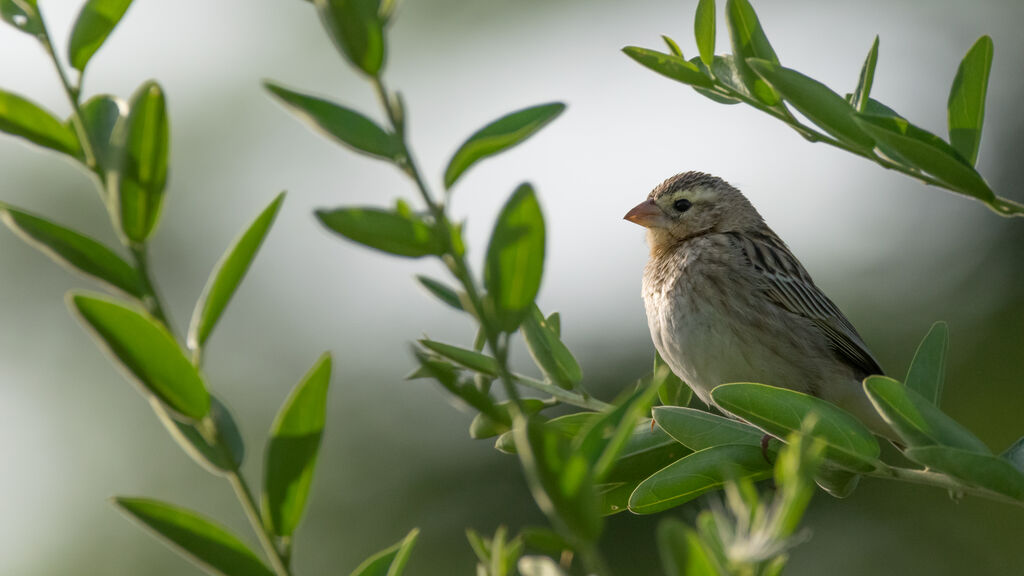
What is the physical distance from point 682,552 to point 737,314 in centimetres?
369

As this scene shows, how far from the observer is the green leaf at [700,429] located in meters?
1.86

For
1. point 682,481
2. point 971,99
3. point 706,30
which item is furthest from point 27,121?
point 971,99

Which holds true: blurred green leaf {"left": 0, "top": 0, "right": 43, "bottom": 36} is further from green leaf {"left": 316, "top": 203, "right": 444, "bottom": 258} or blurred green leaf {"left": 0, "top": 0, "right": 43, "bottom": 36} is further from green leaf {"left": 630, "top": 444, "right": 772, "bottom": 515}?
green leaf {"left": 630, "top": 444, "right": 772, "bottom": 515}

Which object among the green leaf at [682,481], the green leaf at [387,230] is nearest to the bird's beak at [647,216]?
the green leaf at [682,481]

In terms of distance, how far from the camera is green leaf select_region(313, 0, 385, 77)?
811 mm

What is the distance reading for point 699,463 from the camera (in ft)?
5.46

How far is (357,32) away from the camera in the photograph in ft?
2.68

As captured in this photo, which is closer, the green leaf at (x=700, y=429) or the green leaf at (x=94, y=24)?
the green leaf at (x=94, y=24)

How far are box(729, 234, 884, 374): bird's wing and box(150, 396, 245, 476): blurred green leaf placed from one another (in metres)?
3.79

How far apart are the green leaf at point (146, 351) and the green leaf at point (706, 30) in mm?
1124

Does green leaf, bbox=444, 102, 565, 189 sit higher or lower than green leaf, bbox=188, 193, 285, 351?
higher

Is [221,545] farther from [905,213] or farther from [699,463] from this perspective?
[905,213]

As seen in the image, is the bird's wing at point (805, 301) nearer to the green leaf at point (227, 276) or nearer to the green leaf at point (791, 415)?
the green leaf at point (791, 415)

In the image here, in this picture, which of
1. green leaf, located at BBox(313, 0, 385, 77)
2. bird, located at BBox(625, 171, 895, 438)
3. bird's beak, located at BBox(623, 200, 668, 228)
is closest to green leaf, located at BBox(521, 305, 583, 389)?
green leaf, located at BBox(313, 0, 385, 77)
